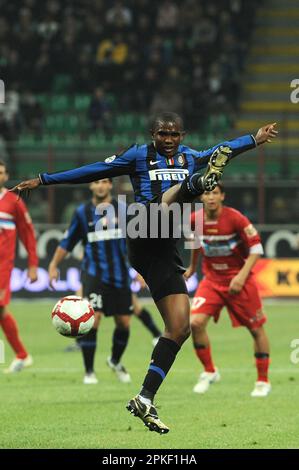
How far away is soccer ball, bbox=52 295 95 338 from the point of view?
8.20 m

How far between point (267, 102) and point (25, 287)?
995 cm

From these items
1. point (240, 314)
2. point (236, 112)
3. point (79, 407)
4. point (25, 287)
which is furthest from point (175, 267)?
point (236, 112)

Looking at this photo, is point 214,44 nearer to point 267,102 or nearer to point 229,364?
point 267,102

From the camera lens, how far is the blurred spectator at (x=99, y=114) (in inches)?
929

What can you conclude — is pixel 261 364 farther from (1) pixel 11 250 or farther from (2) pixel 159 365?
(1) pixel 11 250

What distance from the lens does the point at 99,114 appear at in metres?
23.8

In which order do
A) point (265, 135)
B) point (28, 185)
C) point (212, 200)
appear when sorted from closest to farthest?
1. point (28, 185)
2. point (265, 135)
3. point (212, 200)

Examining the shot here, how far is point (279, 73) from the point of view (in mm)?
27391

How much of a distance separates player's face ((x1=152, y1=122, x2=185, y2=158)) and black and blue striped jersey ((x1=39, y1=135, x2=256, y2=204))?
0.07m

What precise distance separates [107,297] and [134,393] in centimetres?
145

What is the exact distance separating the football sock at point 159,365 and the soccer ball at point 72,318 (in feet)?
2.70

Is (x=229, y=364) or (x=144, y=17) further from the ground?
(x=144, y=17)

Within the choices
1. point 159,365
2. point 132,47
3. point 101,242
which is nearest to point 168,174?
point 159,365

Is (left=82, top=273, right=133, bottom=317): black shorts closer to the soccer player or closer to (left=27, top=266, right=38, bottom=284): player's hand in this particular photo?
(left=27, top=266, right=38, bottom=284): player's hand
